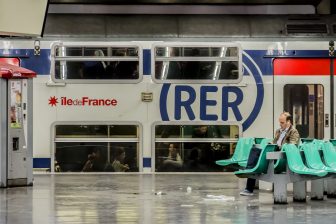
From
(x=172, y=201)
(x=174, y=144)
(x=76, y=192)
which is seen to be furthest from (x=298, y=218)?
(x=174, y=144)

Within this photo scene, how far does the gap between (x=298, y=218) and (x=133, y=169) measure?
23.2 ft

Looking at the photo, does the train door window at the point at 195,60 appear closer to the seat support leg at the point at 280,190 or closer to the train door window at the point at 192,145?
the train door window at the point at 192,145

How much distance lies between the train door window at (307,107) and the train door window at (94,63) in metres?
3.34

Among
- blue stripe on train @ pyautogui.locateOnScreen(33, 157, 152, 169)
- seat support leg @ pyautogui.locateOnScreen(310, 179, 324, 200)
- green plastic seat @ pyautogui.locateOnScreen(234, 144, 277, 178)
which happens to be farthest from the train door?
green plastic seat @ pyautogui.locateOnScreen(234, 144, 277, 178)

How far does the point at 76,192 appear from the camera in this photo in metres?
14.7

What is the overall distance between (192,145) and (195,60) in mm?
1861

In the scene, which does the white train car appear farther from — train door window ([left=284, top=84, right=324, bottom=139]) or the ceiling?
the ceiling

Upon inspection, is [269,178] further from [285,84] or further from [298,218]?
[285,84]

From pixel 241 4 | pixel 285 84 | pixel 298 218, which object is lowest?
pixel 298 218

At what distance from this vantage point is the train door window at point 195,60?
59.6 feet

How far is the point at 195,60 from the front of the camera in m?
18.2

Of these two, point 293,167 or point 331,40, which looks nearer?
point 293,167

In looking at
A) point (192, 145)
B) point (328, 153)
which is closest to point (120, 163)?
point (192, 145)

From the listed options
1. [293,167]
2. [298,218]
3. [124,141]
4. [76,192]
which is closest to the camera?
[298,218]
